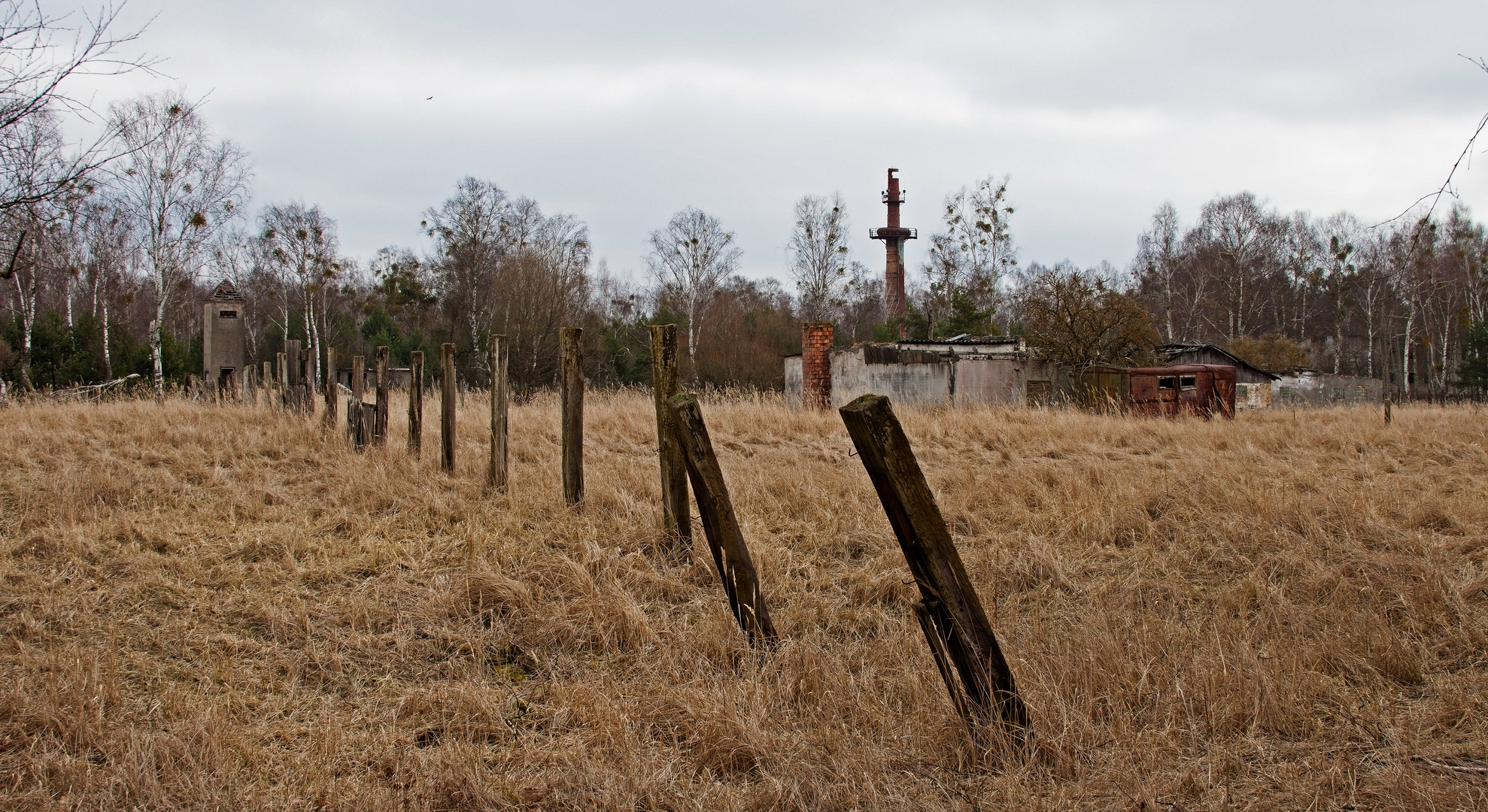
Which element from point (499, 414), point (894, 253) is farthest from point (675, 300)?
point (499, 414)

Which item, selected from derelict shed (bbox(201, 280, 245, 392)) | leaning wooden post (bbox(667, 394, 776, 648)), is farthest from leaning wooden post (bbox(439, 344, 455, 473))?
derelict shed (bbox(201, 280, 245, 392))

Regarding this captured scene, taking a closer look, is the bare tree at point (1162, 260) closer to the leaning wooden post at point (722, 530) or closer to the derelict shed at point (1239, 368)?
the derelict shed at point (1239, 368)

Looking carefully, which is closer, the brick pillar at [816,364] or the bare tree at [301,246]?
the brick pillar at [816,364]

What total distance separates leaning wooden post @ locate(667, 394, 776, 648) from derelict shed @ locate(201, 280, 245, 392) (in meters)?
19.2

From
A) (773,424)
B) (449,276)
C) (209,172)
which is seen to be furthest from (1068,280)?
(449,276)

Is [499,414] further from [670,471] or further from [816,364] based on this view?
[816,364]

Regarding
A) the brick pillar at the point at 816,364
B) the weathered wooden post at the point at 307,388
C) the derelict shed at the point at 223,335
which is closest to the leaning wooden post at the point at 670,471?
the weathered wooden post at the point at 307,388

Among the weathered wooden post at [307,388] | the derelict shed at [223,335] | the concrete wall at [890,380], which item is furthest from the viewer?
the derelict shed at [223,335]

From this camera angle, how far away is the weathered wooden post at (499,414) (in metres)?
7.29

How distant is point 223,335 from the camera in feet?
66.5

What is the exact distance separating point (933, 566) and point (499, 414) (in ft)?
18.0

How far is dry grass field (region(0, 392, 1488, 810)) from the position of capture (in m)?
2.85

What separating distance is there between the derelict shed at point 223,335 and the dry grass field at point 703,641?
12.9 meters

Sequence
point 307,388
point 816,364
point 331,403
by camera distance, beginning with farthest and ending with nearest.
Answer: point 816,364
point 307,388
point 331,403
